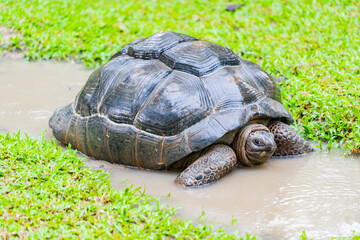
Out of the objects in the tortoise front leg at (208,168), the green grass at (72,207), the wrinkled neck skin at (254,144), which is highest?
the wrinkled neck skin at (254,144)

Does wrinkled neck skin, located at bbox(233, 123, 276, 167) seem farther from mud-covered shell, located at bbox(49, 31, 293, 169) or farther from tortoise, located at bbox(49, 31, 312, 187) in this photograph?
mud-covered shell, located at bbox(49, 31, 293, 169)

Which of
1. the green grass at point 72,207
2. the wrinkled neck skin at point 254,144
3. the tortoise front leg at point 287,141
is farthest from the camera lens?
the tortoise front leg at point 287,141

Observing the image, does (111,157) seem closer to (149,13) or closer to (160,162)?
(160,162)

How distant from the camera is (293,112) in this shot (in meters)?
5.64

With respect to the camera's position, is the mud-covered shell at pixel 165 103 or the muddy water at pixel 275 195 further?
the mud-covered shell at pixel 165 103

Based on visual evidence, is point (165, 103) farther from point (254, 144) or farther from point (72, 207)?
point (72, 207)

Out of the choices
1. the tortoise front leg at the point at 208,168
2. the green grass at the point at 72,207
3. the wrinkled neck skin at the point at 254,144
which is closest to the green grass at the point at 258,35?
the wrinkled neck skin at the point at 254,144

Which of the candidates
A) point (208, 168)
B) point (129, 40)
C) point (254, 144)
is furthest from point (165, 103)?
point (129, 40)

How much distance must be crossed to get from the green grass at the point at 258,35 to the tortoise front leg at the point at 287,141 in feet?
1.47

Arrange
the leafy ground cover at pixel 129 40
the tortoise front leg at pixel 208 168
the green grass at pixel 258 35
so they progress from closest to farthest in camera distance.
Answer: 1. the leafy ground cover at pixel 129 40
2. the tortoise front leg at pixel 208 168
3. the green grass at pixel 258 35

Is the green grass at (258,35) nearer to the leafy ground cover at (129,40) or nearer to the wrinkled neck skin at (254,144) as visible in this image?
the leafy ground cover at (129,40)

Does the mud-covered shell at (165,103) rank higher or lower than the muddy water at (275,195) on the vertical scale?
higher

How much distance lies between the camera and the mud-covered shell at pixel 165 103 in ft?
14.0

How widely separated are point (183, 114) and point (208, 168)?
1.75 ft
